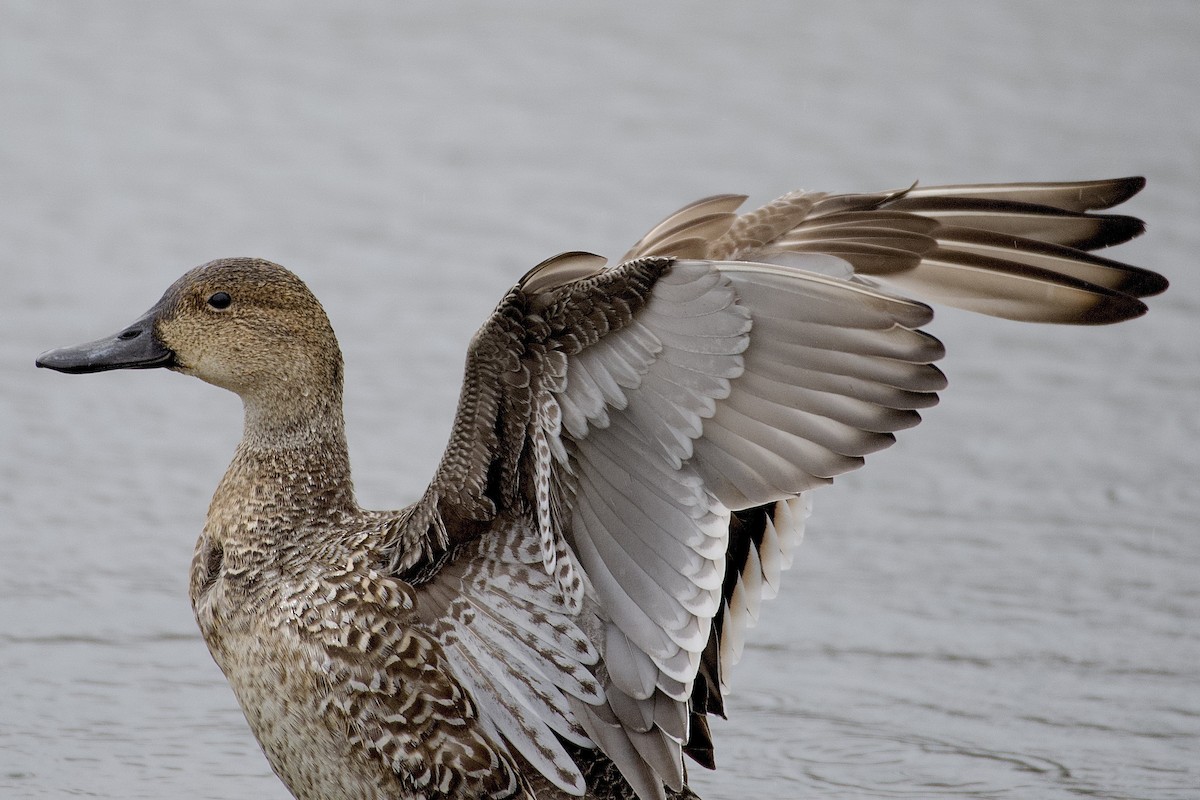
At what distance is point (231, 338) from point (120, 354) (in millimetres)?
296

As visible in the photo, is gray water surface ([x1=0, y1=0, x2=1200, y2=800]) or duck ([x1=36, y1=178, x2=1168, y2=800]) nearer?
duck ([x1=36, y1=178, x2=1168, y2=800])

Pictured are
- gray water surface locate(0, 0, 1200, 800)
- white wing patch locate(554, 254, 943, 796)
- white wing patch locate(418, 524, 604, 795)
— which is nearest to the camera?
white wing patch locate(554, 254, 943, 796)

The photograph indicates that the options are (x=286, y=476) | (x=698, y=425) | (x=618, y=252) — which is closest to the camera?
(x=698, y=425)

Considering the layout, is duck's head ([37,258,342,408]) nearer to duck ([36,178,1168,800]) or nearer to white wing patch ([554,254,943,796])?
duck ([36,178,1168,800])

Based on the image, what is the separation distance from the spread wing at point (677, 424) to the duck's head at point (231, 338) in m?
0.69

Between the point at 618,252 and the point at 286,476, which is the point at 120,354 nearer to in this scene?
the point at 286,476

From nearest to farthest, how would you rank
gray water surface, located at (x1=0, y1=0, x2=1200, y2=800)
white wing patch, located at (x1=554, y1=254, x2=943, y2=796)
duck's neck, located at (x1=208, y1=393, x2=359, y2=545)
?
1. white wing patch, located at (x1=554, y1=254, x2=943, y2=796)
2. duck's neck, located at (x1=208, y1=393, x2=359, y2=545)
3. gray water surface, located at (x1=0, y1=0, x2=1200, y2=800)

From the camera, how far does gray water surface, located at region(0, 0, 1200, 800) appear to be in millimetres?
5895

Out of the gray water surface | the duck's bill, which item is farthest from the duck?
the gray water surface

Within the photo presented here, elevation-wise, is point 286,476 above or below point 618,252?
below

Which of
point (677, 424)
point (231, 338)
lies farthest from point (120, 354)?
point (677, 424)

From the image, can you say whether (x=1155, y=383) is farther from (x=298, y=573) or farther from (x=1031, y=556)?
(x=298, y=573)

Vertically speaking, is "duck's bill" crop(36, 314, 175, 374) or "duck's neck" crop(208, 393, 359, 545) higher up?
"duck's bill" crop(36, 314, 175, 374)

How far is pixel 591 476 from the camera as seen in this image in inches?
176
